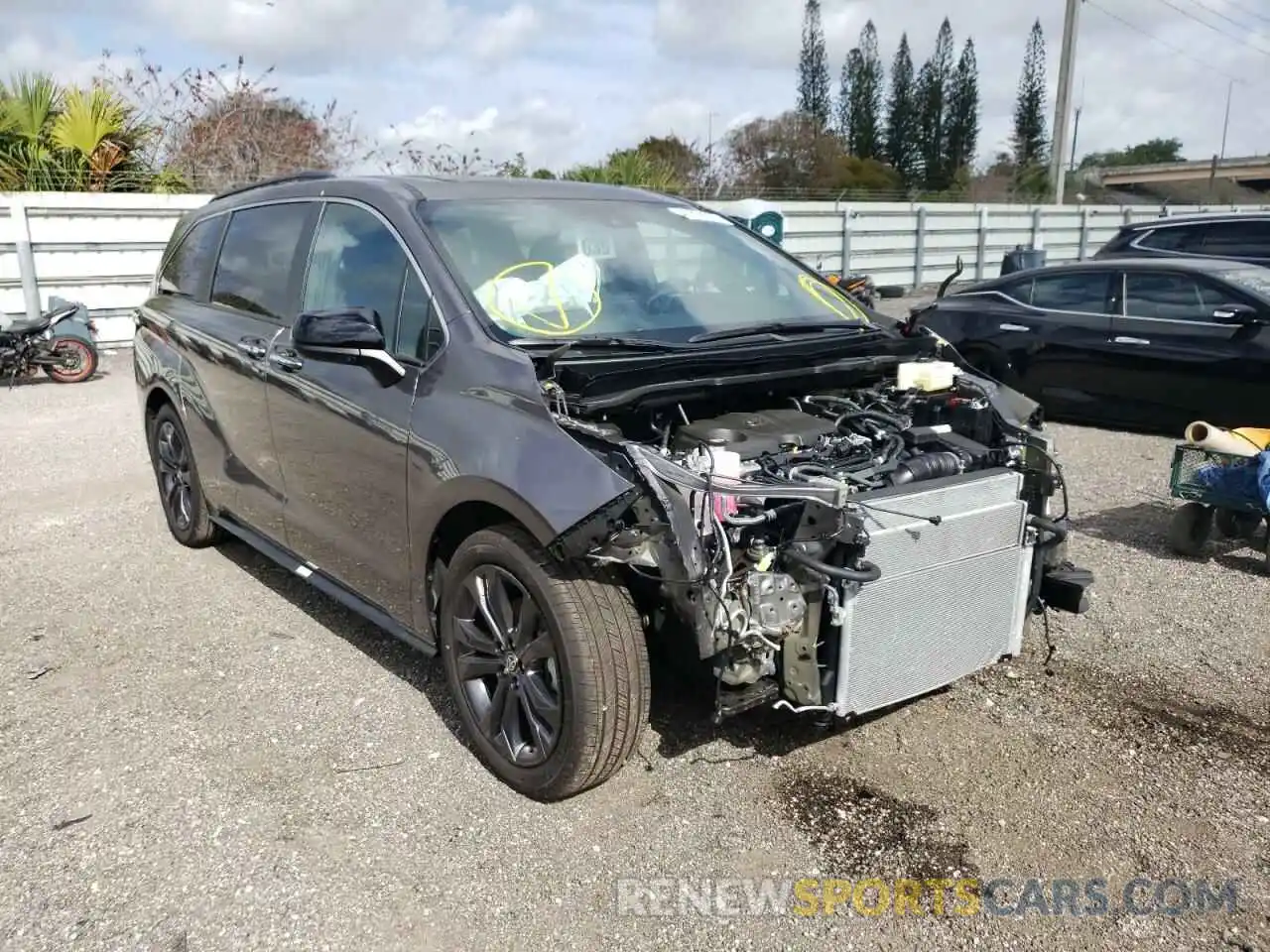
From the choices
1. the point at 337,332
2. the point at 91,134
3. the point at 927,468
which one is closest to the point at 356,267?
the point at 337,332

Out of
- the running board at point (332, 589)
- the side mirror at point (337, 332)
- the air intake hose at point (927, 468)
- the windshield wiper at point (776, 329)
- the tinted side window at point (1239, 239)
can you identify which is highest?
the side mirror at point (337, 332)

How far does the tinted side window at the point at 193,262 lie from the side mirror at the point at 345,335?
198 cm

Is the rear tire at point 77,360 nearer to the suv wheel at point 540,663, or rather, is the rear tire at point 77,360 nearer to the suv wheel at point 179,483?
the suv wheel at point 179,483

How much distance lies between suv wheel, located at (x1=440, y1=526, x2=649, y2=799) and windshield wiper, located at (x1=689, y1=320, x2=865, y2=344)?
1.05m

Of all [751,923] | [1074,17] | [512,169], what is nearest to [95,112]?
[512,169]

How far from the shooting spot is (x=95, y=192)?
1345 cm

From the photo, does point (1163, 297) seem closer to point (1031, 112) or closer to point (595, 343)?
point (595, 343)

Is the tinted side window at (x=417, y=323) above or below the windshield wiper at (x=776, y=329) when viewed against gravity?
above

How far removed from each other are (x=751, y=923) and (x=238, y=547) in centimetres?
405

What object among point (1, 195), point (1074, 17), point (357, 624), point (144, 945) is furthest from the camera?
point (1074, 17)

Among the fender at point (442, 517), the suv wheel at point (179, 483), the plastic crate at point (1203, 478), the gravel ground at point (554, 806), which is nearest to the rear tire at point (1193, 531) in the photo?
the plastic crate at point (1203, 478)

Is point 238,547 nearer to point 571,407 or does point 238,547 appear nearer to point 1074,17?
point 571,407

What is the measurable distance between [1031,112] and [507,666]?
84.1m

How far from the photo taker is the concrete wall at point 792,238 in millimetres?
12102
